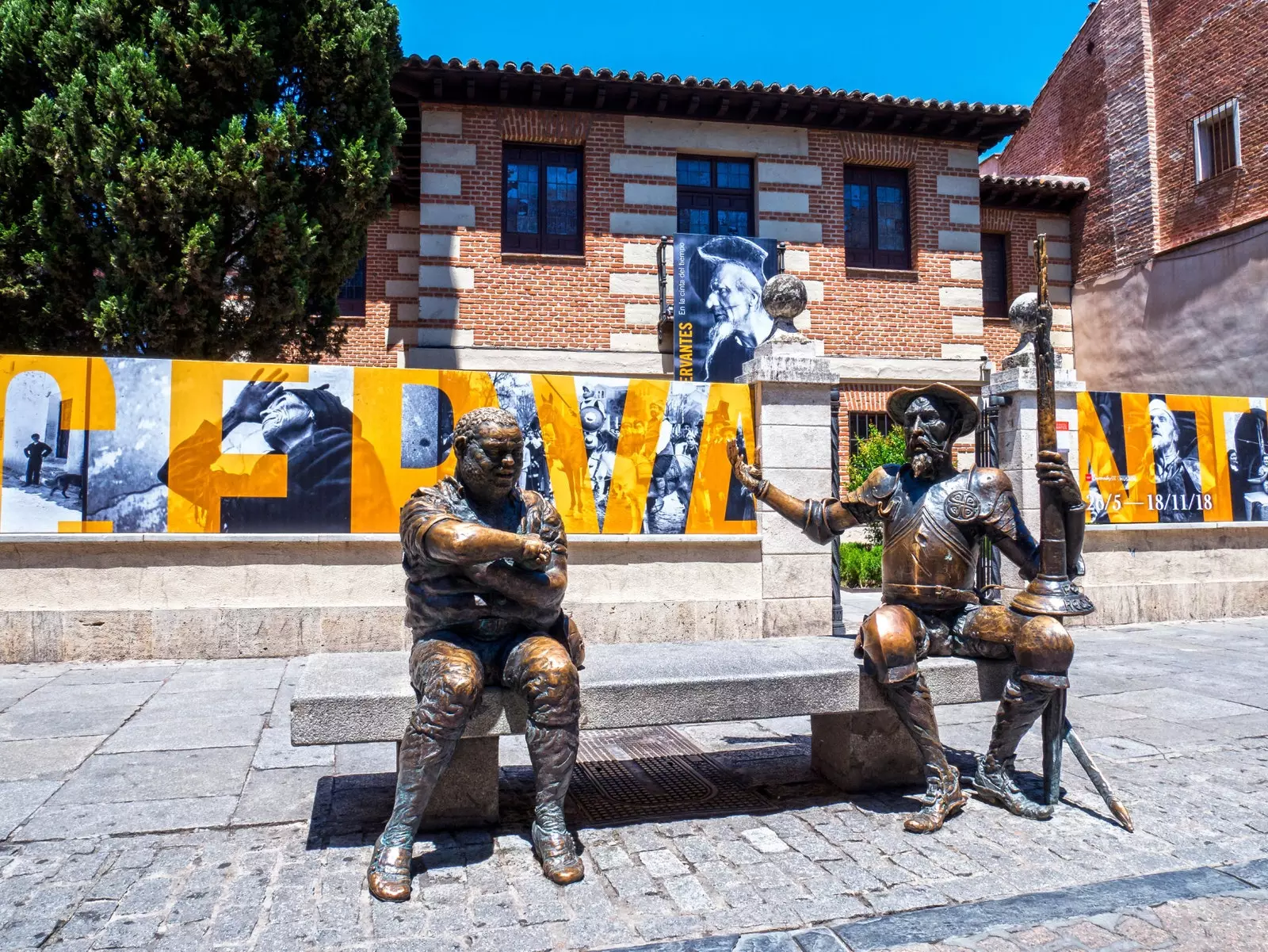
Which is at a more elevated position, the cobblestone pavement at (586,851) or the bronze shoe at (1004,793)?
the bronze shoe at (1004,793)

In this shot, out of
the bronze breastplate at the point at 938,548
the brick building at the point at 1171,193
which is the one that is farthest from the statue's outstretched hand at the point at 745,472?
the brick building at the point at 1171,193

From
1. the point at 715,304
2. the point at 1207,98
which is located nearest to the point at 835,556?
the point at 715,304

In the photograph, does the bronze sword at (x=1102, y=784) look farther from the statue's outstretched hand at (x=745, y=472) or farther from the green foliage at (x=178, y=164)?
the green foliage at (x=178, y=164)

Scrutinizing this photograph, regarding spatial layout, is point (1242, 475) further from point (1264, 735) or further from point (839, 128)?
point (839, 128)

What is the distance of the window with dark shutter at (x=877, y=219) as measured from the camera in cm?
1478

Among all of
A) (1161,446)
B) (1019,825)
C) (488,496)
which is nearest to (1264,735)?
(1019,825)

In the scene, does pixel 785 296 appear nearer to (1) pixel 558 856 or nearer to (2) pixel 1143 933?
(1) pixel 558 856

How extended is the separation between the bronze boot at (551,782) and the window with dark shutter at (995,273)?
597 inches

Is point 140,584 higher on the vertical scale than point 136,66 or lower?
lower

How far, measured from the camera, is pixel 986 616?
4.07 meters

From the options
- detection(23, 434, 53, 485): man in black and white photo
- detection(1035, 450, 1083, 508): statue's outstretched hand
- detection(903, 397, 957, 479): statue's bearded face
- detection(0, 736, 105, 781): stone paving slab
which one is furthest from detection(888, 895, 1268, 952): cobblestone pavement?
detection(23, 434, 53, 485): man in black and white photo

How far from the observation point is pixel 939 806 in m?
3.79

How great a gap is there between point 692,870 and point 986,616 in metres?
1.77

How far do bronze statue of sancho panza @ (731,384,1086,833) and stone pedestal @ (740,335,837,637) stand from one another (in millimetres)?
3912
